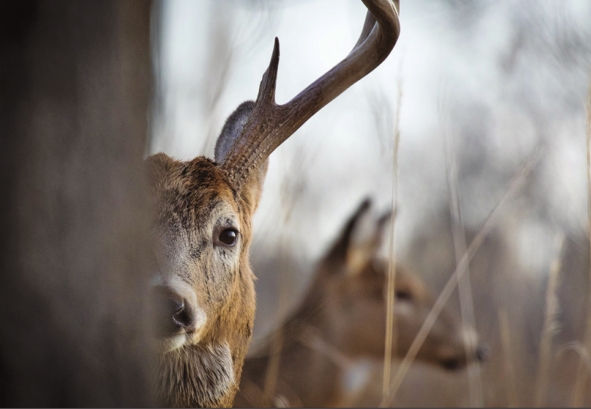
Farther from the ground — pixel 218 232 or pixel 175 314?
pixel 218 232

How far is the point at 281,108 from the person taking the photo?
242 centimetres

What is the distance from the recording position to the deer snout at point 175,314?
1786 mm

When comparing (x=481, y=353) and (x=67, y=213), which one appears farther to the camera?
(x=481, y=353)

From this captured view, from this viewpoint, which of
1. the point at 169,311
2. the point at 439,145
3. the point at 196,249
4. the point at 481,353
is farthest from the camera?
the point at 439,145

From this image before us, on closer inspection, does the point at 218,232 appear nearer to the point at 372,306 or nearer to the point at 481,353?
the point at 481,353

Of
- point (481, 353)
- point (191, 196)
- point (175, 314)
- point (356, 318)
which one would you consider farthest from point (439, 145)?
point (175, 314)

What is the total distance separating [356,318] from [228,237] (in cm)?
342

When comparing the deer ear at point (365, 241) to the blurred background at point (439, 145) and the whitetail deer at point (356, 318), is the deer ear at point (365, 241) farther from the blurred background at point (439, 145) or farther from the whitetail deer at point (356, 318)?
the blurred background at point (439, 145)

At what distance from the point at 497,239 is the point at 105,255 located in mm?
7288

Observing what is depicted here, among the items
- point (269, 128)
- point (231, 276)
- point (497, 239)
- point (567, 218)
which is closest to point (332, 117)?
point (269, 128)

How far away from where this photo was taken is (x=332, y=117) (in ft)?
13.5

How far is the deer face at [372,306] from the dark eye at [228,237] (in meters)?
3.07

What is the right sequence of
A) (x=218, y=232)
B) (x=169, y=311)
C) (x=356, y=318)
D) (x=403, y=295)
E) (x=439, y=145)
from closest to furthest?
1. (x=169, y=311)
2. (x=218, y=232)
3. (x=356, y=318)
4. (x=403, y=295)
5. (x=439, y=145)

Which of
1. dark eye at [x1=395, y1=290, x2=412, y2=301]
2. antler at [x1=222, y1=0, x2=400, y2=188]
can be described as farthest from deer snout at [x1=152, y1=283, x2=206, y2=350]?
dark eye at [x1=395, y1=290, x2=412, y2=301]
